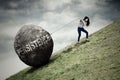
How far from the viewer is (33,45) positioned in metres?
15.0

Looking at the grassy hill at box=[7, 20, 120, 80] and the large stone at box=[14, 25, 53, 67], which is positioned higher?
the large stone at box=[14, 25, 53, 67]

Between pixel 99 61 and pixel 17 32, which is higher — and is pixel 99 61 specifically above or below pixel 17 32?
below

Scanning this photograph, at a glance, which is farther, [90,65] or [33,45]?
[33,45]

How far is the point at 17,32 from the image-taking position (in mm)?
16391

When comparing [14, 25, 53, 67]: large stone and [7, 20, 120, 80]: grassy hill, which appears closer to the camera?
[7, 20, 120, 80]: grassy hill

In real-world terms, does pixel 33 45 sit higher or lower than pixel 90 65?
higher

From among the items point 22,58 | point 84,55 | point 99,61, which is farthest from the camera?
point 22,58

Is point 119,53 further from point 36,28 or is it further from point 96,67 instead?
point 36,28

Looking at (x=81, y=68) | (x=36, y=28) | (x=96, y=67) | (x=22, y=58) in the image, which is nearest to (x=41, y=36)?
(x=36, y=28)

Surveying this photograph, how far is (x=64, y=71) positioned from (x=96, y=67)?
2372 millimetres

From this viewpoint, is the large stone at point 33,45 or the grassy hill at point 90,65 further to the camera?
the large stone at point 33,45

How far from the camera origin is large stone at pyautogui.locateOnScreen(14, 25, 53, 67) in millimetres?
15109

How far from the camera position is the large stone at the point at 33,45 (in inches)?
595

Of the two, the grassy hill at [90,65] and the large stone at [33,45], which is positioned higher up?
the large stone at [33,45]
